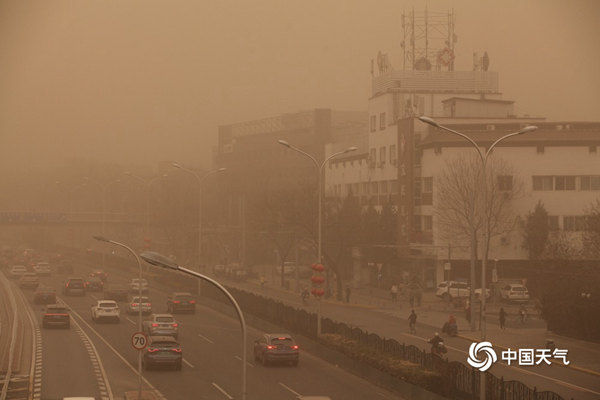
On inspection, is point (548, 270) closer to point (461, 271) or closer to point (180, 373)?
point (461, 271)

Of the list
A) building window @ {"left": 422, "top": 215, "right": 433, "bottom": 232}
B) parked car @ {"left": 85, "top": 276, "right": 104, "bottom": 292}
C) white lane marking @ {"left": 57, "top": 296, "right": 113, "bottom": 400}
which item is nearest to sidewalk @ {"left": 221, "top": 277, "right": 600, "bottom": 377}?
building window @ {"left": 422, "top": 215, "right": 433, "bottom": 232}

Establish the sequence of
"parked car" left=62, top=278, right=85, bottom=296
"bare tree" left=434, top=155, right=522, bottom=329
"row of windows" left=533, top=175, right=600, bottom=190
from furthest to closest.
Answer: "row of windows" left=533, top=175, right=600, bottom=190, "parked car" left=62, top=278, right=85, bottom=296, "bare tree" left=434, top=155, right=522, bottom=329

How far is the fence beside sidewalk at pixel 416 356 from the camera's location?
25625 millimetres

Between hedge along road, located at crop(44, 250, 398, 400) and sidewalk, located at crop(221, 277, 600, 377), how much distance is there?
9.73 metres

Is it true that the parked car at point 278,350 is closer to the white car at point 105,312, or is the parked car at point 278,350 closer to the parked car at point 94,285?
the white car at point 105,312

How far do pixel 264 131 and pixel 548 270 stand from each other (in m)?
107

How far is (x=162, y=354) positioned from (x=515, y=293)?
41039 mm

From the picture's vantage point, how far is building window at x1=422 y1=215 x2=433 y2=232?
8181cm

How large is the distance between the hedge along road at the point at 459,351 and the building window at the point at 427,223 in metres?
13.9

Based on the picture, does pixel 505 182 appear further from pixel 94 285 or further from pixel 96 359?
pixel 96 359

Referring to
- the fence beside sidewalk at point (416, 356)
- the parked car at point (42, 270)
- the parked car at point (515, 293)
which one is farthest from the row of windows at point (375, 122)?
the fence beside sidewalk at point (416, 356)

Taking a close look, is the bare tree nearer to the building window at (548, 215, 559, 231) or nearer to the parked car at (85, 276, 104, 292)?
the building window at (548, 215, 559, 231)

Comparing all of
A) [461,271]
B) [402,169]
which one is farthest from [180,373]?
[402,169]

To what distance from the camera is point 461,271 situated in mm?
79375
